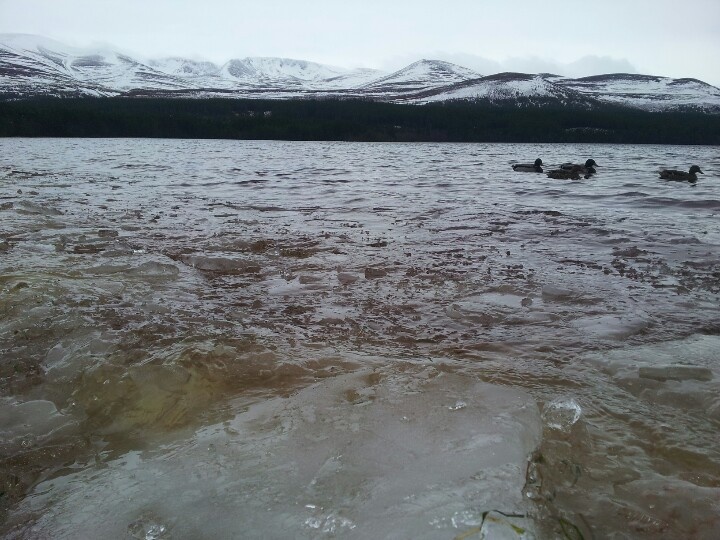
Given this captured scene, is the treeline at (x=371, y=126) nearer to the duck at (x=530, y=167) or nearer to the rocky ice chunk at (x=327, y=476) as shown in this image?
the duck at (x=530, y=167)

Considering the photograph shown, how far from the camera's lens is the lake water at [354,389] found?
6.48 ft

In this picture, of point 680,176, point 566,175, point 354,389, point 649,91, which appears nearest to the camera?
point 354,389

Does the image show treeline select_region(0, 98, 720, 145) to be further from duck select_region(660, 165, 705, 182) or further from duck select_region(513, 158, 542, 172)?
duck select_region(660, 165, 705, 182)

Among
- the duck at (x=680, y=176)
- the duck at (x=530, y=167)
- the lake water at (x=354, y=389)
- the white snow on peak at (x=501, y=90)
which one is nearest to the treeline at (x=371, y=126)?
the duck at (x=530, y=167)

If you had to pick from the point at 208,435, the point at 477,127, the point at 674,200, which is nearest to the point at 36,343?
the point at 208,435

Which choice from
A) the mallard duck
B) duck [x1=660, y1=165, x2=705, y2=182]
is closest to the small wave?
duck [x1=660, y1=165, x2=705, y2=182]

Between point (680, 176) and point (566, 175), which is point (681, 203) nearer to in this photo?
point (680, 176)

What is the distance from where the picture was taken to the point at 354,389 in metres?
2.96

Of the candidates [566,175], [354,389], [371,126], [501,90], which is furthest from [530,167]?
[501,90]

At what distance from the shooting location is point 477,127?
7994 cm

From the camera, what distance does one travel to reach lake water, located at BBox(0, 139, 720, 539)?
198 centimetres

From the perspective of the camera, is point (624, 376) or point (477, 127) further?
point (477, 127)

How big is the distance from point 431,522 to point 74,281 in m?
4.19

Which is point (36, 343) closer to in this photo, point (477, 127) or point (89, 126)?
point (89, 126)
